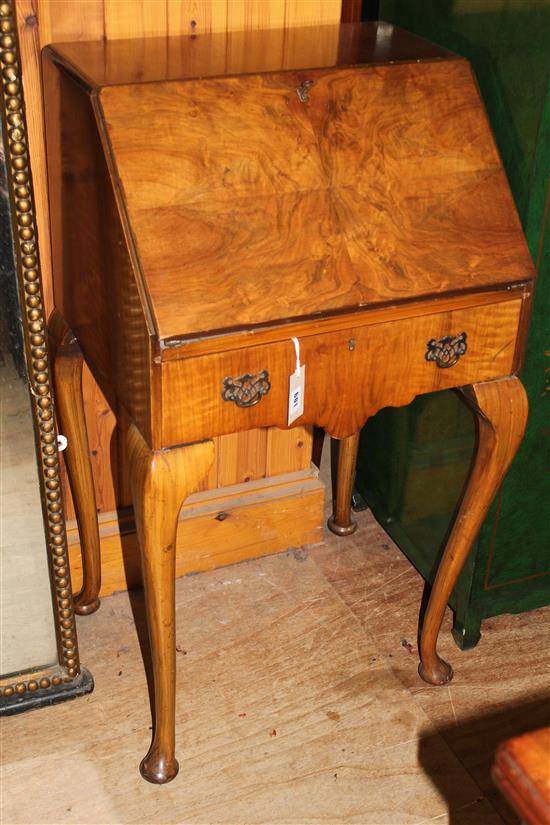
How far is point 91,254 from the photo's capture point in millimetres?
1753

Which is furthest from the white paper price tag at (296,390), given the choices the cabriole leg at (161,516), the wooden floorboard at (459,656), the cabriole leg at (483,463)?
the wooden floorboard at (459,656)

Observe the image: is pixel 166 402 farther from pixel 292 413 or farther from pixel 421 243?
pixel 421 243

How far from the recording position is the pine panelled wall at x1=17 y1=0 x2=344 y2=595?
73.5 inches

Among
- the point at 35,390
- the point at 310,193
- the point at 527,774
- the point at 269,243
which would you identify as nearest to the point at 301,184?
the point at 310,193

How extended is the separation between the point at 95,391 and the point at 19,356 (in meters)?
0.41

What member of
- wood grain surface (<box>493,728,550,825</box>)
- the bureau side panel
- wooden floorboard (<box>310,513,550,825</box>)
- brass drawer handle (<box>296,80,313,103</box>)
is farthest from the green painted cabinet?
wood grain surface (<box>493,728,550,825</box>)

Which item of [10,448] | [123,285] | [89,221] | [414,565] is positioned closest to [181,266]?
[123,285]

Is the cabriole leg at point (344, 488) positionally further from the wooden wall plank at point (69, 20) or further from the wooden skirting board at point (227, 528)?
the wooden wall plank at point (69, 20)

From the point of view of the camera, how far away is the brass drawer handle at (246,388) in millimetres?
1620

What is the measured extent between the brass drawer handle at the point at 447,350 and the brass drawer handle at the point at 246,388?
31 centimetres

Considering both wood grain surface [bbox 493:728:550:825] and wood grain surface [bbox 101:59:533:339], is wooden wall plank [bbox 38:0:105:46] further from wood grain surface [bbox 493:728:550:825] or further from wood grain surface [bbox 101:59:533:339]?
wood grain surface [bbox 493:728:550:825]

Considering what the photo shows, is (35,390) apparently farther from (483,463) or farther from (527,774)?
(527,774)

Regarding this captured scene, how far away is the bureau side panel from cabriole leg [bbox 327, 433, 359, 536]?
2.45 ft

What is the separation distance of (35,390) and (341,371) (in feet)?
1.86
